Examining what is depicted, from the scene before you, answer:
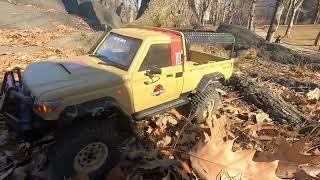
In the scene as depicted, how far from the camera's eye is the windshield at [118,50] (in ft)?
17.4

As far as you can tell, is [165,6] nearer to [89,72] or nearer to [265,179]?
[89,72]

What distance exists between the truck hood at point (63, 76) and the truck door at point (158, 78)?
440 millimetres

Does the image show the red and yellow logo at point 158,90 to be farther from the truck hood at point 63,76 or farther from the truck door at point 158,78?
the truck hood at point 63,76

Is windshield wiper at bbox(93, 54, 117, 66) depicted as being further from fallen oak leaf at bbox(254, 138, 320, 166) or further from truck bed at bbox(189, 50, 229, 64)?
fallen oak leaf at bbox(254, 138, 320, 166)

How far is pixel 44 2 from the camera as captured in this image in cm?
2191

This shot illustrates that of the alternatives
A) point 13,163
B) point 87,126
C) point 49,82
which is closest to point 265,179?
point 87,126

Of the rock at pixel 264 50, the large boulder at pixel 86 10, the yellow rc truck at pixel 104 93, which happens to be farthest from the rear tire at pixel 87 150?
the large boulder at pixel 86 10

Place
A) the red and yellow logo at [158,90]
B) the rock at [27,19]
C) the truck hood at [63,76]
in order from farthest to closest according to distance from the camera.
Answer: the rock at [27,19], the red and yellow logo at [158,90], the truck hood at [63,76]

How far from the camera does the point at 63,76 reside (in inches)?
187

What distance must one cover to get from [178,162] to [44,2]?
20.1m

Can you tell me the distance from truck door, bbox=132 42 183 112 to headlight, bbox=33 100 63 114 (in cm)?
125

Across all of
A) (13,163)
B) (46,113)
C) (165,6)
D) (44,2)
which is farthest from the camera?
(44,2)

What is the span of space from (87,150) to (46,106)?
725 millimetres

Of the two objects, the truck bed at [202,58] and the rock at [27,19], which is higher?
the truck bed at [202,58]
